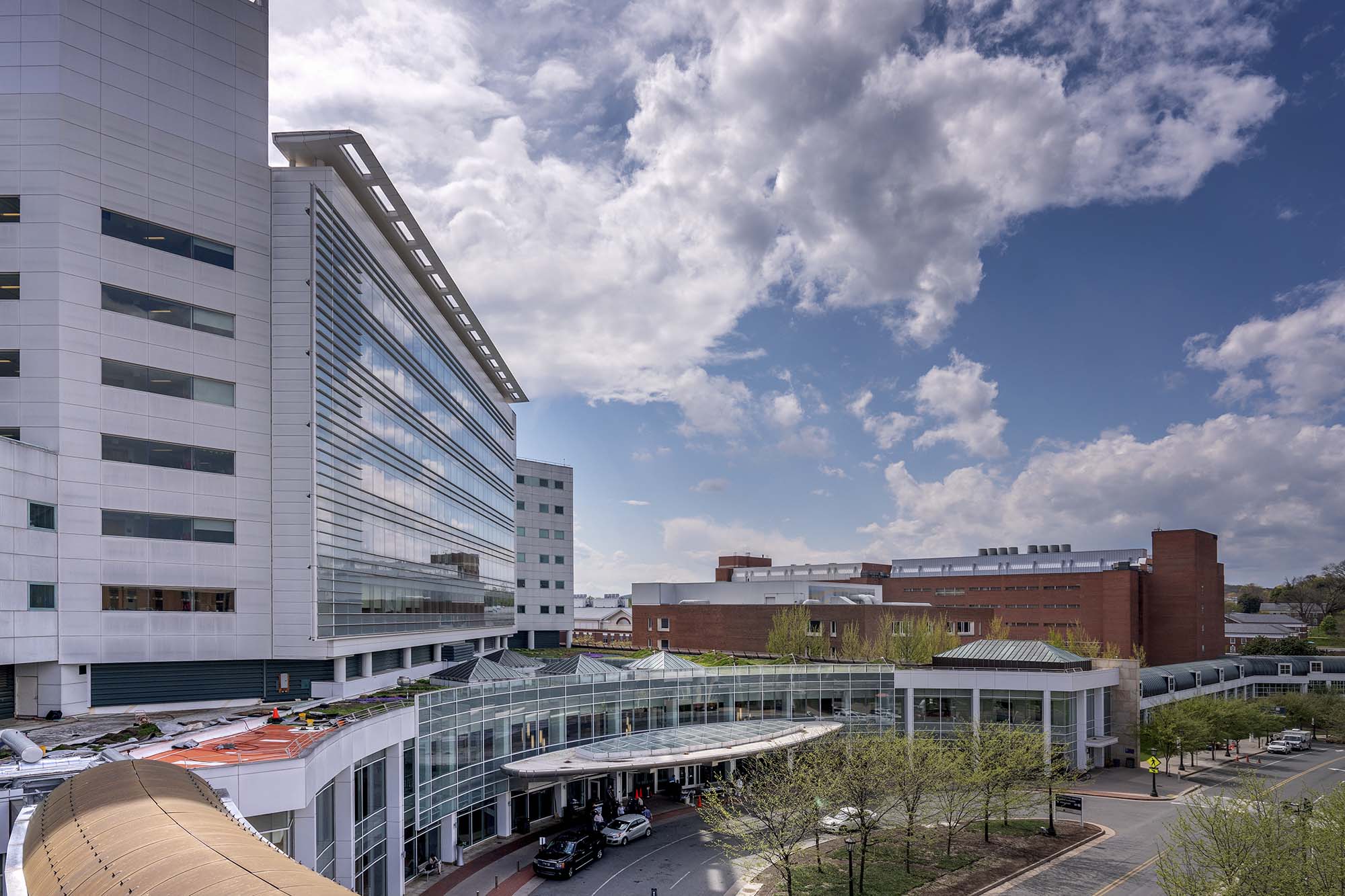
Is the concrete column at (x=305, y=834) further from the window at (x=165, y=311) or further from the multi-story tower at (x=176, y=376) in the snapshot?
the window at (x=165, y=311)

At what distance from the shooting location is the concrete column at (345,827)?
3016 centimetres

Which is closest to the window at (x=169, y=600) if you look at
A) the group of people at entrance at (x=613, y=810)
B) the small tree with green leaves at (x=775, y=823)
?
the group of people at entrance at (x=613, y=810)

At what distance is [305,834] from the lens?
26.2 metres

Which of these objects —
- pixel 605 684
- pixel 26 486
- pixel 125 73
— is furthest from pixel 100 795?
pixel 605 684

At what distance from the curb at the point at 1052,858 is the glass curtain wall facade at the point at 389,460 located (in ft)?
104

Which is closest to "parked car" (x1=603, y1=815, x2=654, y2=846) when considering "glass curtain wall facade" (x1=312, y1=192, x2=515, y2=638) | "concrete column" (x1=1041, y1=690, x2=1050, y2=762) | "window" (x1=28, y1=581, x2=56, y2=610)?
"glass curtain wall facade" (x1=312, y1=192, x2=515, y2=638)

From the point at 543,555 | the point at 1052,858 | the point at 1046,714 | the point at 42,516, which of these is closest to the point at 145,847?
the point at 42,516

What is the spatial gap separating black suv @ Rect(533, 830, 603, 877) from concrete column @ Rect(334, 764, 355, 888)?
423 inches

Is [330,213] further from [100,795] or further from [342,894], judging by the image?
[342,894]

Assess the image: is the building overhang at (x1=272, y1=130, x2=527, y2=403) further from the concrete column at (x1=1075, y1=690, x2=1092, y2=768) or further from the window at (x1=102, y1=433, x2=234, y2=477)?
the concrete column at (x1=1075, y1=690, x2=1092, y2=768)

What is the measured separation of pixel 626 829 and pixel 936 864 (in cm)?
1545

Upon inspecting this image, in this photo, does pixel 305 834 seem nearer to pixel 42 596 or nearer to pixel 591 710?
pixel 42 596

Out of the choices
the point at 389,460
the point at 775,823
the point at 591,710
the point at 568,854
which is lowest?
the point at 568,854

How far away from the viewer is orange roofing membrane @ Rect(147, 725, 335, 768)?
2375 centimetres
